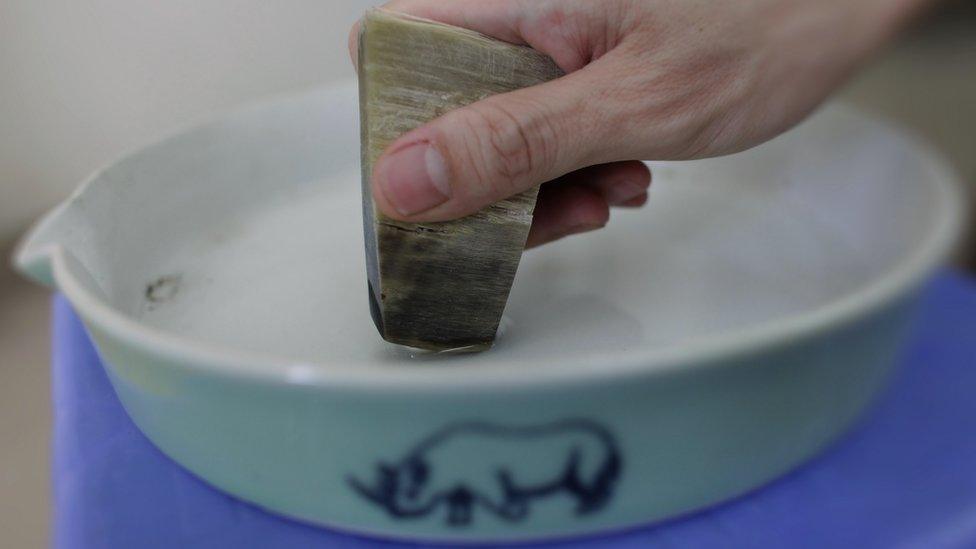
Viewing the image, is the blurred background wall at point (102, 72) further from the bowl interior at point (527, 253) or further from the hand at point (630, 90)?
the hand at point (630, 90)

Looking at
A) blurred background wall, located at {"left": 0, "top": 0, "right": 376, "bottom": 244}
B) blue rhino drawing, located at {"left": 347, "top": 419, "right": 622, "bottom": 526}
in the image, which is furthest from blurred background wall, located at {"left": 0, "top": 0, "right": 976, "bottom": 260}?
blue rhino drawing, located at {"left": 347, "top": 419, "right": 622, "bottom": 526}

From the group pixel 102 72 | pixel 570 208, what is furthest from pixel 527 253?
pixel 102 72

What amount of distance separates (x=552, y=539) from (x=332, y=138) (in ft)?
1.15

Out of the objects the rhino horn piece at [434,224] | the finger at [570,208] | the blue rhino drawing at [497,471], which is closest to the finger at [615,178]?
the finger at [570,208]

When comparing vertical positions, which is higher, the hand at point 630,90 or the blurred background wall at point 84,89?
the hand at point 630,90

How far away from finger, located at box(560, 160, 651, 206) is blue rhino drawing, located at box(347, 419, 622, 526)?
0.22 metres

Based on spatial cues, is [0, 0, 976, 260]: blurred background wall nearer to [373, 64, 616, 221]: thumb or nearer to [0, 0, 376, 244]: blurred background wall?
[0, 0, 376, 244]: blurred background wall

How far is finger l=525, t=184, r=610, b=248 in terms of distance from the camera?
432 millimetres

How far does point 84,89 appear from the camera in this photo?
429 mm

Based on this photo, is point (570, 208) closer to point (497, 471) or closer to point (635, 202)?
point (635, 202)

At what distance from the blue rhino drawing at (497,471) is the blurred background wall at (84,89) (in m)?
0.24

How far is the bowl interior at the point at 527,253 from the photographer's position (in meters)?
0.39

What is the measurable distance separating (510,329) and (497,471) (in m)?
0.16

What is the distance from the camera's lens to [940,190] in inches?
13.3
